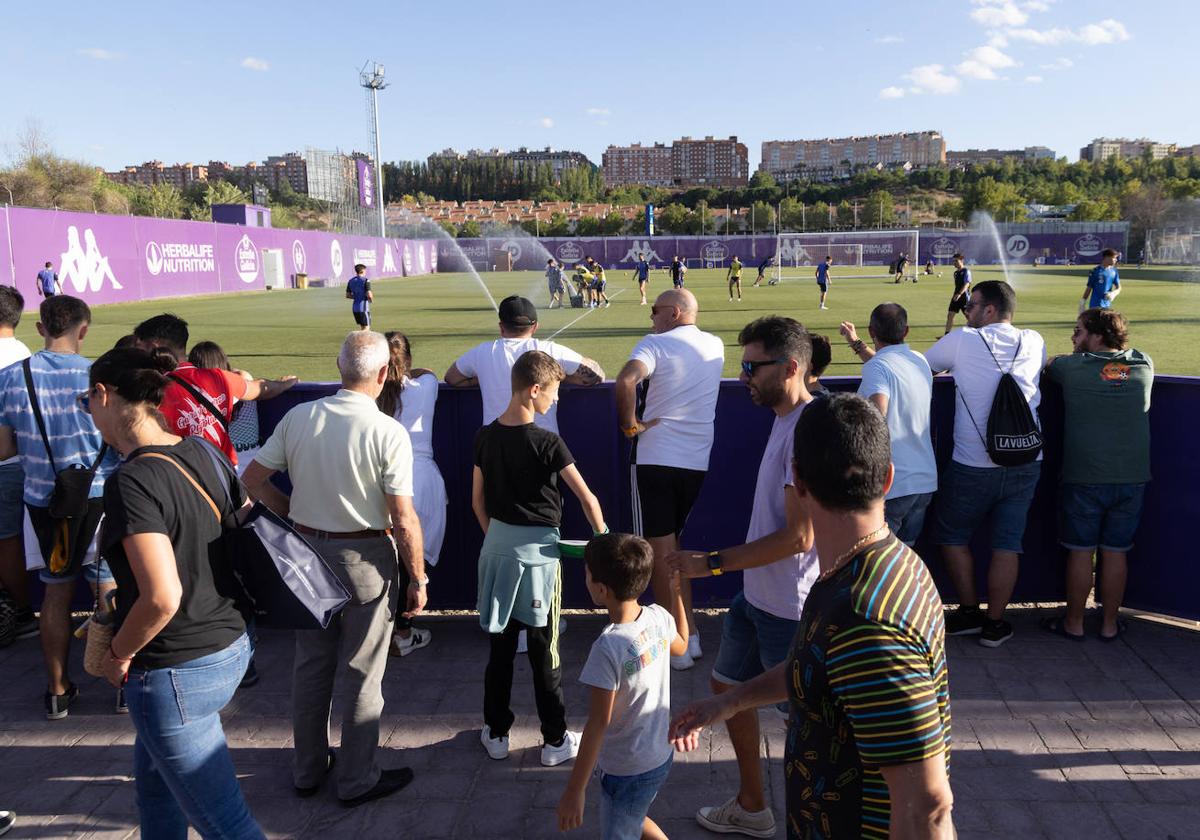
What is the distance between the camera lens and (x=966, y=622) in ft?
17.0

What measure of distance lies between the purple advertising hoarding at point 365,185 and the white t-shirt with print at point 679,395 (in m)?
74.4

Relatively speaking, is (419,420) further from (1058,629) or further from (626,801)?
(1058,629)

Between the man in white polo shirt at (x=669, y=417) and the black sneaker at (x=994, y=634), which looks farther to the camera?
the black sneaker at (x=994, y=634)

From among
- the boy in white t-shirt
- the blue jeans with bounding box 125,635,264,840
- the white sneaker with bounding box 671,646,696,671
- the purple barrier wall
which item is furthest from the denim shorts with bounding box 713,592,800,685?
the purple barrier wall

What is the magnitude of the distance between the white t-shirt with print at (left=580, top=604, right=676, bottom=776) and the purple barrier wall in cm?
259

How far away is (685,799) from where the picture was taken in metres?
3.61

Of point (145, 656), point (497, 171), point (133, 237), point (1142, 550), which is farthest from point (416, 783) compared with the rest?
point (497, 171)

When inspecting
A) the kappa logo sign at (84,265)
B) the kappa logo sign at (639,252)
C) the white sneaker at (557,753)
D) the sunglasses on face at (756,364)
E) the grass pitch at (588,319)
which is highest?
the kappa logo sign at (639,252)

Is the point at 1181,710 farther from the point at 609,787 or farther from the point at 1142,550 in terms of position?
the point at 609,787

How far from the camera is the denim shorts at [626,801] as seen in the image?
9.31 ft

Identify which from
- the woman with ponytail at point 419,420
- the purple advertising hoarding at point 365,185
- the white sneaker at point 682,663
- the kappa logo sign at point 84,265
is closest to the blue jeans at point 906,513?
the white sneaker at point 682,663

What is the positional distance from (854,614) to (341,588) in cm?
224

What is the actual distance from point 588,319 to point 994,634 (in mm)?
21763

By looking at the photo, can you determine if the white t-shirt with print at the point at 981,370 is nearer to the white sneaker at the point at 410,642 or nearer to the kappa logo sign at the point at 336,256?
the white sneaker at the point at 410,642
